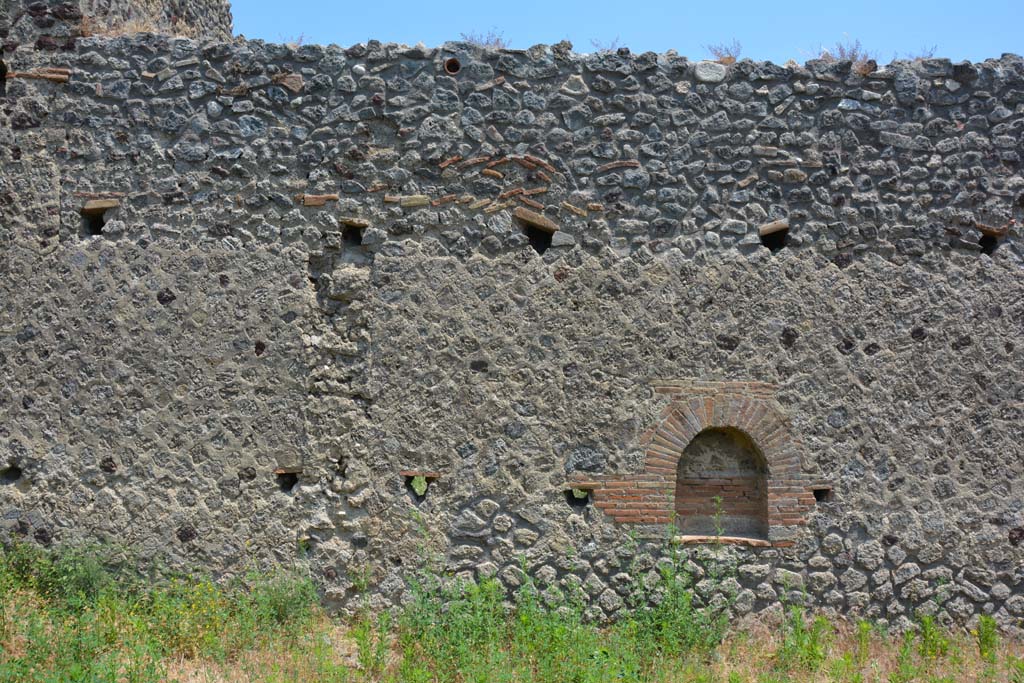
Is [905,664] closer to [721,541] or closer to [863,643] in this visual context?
[863,643]

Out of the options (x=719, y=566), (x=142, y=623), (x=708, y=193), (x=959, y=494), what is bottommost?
(x=142, y=623)

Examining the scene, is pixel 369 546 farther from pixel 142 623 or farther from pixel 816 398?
pixel 816 398

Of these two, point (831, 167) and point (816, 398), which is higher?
point (831, 167)

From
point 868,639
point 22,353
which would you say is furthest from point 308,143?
point 868,639

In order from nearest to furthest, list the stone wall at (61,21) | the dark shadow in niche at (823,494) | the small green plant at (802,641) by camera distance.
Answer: the small green plant at (802,641) < the dark shadow in niche at (823,494) < the stone wall at (61,21)

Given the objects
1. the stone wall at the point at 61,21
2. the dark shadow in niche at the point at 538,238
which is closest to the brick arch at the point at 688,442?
the dark shadow in niche at the point at 538,238

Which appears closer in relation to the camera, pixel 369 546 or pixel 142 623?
pixel 142 623

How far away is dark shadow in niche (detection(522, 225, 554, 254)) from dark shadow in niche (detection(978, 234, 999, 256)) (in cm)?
313

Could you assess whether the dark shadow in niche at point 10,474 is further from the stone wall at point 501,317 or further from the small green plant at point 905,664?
the small green plant at point 905,664

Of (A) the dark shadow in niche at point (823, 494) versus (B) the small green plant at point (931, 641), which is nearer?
(B) the small green plant at point (931, 641)

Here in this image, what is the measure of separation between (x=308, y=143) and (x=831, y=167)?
3.66 meters

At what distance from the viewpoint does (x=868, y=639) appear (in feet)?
21.6

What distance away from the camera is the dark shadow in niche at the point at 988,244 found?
707 centimetres

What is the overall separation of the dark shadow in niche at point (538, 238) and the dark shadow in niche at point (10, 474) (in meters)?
3.84
